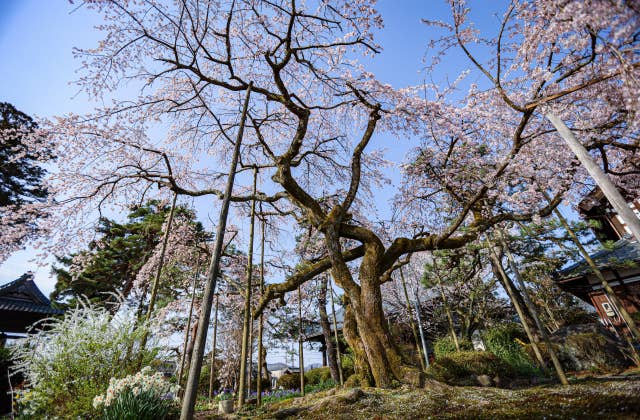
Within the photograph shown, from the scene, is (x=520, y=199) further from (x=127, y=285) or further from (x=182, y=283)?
(x=127, y=285)

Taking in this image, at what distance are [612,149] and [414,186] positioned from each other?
4.91 m

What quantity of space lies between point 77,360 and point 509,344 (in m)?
13.4

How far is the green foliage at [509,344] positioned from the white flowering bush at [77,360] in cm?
1061

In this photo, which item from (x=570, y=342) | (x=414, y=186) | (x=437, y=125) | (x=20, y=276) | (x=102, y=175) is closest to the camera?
(x=102, y=175)

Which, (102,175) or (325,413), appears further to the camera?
(102,175)

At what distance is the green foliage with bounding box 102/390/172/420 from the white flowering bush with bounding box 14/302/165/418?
82 cm

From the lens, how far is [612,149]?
6676 millimetres

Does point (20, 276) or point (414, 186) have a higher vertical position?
point (414, 186)

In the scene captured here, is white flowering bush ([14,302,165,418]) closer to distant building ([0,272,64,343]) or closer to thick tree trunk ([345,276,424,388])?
thick tree trunk ([345,276,424,388])

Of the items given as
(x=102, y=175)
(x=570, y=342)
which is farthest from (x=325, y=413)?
(x=570, y=342)

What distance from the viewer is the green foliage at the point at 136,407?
7.89 ft

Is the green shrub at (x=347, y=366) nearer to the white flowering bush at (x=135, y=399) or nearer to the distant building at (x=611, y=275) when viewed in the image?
the distant building at (x=611, y=275)

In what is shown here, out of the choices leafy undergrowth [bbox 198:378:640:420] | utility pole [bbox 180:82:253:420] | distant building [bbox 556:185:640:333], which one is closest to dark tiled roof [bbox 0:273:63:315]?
utility pole [bbox 180:82:253:420]

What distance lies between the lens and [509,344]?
10.4 meters
